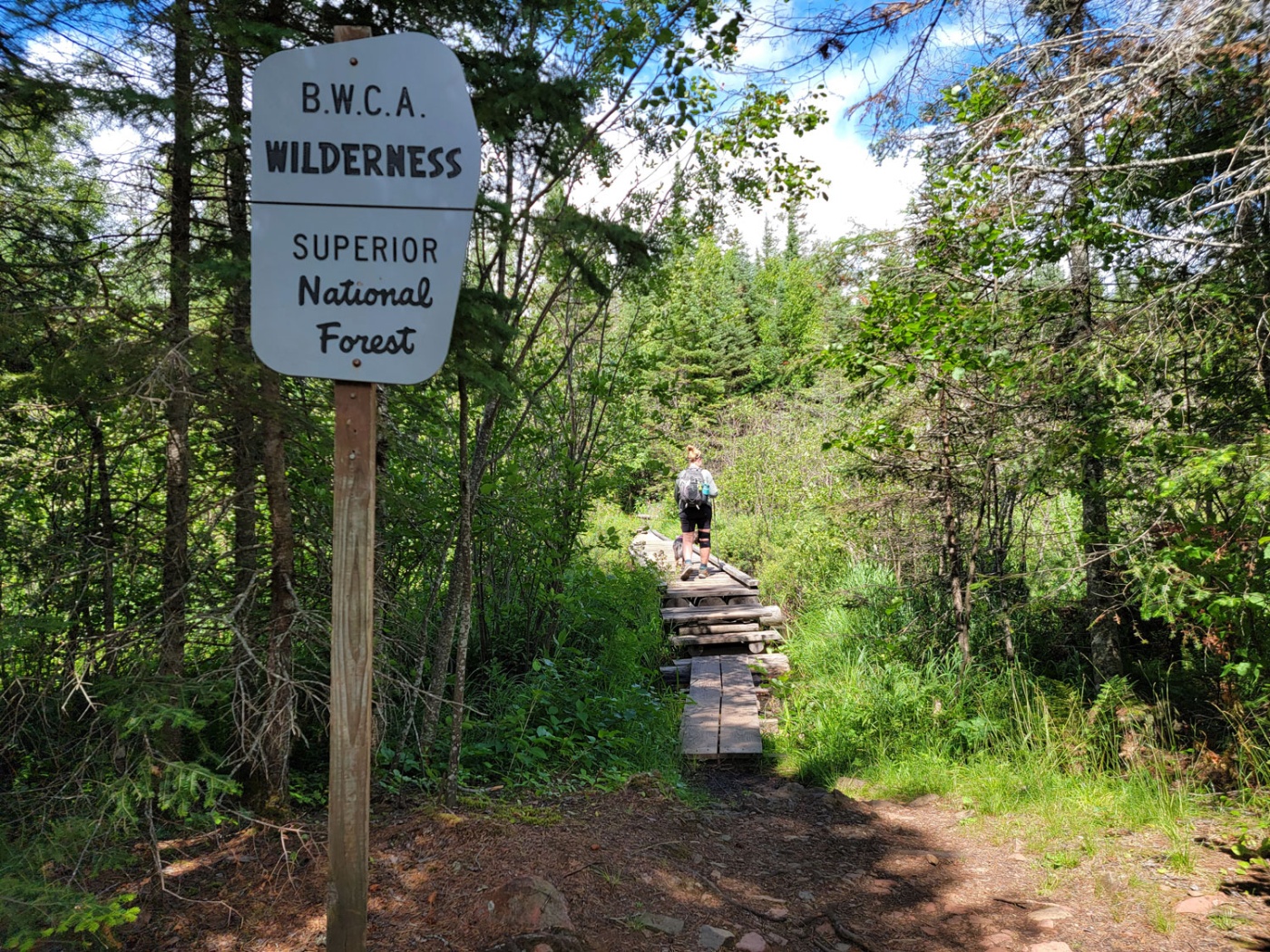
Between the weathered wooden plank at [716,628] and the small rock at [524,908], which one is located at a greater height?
the weathered wooden plank at [716,628]

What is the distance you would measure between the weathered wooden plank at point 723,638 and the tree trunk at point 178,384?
617 centimetres

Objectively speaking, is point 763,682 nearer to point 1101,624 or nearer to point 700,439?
point 1101,624

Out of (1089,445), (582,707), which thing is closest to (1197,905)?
(1089,445)

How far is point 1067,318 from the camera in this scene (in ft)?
18.1

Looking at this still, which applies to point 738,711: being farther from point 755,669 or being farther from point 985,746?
point 985,746

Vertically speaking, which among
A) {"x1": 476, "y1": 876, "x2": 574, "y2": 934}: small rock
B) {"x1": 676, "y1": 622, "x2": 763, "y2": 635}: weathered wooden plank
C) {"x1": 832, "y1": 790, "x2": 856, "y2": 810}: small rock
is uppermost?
{"x1": 676, "y1": 622, "x2": 763, "y2": 635}: weathered wooden plank

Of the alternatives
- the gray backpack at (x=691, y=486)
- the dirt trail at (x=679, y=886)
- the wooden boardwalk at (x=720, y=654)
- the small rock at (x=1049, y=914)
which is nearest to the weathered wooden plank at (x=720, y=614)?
the wooden boardwalk at (x=720, y=654)

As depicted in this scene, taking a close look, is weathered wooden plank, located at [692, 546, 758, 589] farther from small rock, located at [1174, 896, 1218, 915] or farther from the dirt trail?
small rock, located at [1174, 896, 1218, 915]

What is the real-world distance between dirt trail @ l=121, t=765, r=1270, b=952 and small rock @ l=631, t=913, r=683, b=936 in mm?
34

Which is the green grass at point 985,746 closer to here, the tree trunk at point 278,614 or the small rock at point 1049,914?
the small rock at point 1049,914

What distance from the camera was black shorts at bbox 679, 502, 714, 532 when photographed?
34.6 ft

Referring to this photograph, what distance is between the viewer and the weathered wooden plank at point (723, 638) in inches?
352

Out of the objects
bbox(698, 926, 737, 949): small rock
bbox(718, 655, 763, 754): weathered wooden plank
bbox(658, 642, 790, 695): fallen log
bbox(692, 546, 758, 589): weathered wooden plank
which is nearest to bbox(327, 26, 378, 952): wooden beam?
bbox(698, 926, 737, 949): small rock

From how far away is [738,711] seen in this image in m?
7.00
